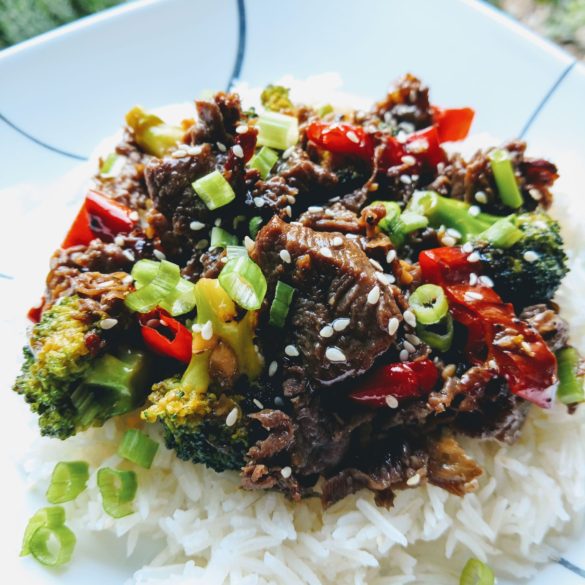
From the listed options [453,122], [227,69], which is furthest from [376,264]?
[227,69]

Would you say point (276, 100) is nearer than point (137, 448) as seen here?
No

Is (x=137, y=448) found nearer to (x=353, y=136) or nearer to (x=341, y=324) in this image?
(x=341, y=324)

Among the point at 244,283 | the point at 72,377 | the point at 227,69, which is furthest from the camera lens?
the point at 227,69

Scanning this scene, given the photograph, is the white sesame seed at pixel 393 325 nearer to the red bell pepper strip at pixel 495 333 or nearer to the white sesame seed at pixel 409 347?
the white sesame seed at pixel 409 347

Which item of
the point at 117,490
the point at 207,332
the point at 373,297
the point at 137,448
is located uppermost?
the point at 373,297

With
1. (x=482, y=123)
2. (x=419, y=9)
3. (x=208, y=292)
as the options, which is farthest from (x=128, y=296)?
(x=419, y=9)

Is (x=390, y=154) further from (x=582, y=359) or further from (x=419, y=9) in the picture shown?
(x=419, y=9)

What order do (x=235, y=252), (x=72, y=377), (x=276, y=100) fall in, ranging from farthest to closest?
(x=276, y=100)
(x=235, y=252)
(x=72, y=377)

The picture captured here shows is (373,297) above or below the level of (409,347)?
above
